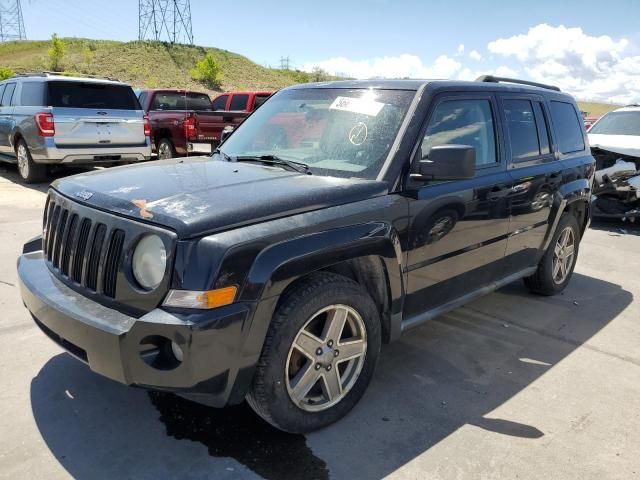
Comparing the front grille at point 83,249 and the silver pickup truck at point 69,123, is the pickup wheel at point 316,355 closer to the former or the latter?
the front grille at point 83,249

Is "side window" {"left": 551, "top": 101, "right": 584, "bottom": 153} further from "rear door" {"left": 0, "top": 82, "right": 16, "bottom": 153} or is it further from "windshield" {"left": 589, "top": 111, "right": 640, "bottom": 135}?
"rear door" {"left": 0, "top": 82, "right": 16, "bottom": 153}

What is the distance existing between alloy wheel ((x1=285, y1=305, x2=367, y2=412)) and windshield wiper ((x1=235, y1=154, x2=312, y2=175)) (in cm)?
94

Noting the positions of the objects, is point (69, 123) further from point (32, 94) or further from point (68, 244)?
point (68, 244)

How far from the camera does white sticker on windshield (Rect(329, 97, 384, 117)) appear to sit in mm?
3486

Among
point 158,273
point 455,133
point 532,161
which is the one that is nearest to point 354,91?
point 455,133

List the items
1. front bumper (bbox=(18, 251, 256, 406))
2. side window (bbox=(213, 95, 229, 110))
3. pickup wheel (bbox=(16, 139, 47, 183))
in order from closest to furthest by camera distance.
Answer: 1. front bumper (bbox=(18, 251, 256, 406))
2. pickup wheel (bbox=(16, 139, 47, 183))
3. side window (bbox=(213, 95, 229, 110))

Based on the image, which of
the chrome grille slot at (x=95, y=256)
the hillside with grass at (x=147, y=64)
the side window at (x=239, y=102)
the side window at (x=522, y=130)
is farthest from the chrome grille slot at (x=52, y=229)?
the hillside with grass at (x=147, y=64)

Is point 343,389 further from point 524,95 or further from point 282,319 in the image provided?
point 524,95

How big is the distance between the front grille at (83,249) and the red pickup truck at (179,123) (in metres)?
8.99

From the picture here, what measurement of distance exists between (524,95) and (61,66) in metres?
62.8

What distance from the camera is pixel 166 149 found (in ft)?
42.9

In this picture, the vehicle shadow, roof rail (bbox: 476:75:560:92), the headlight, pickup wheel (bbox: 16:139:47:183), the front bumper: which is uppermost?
roof rail (bbox: 476:75:560:92)

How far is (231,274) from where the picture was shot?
7.78 ft

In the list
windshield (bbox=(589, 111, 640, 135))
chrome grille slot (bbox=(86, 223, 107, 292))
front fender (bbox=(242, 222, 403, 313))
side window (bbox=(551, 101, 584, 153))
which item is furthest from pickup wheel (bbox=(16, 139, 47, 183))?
windshield (bbox=(589, 111, 640, 135))
